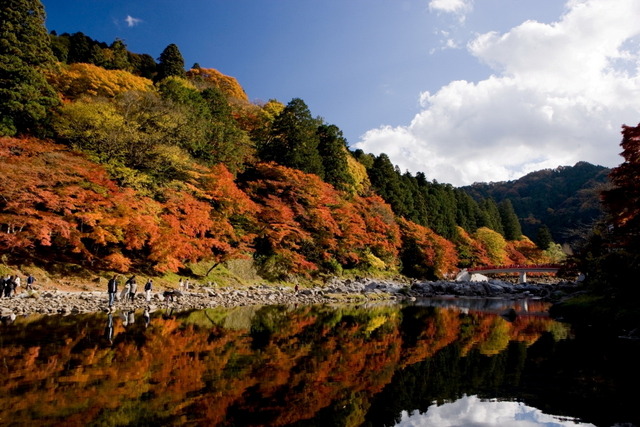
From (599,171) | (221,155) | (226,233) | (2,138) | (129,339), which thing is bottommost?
(129,339)

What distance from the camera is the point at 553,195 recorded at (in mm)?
112500

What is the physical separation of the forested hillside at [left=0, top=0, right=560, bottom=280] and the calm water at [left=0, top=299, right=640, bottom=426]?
329 inches

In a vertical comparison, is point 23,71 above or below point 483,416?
above

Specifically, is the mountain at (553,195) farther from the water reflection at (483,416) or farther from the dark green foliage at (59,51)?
the water reflection at (483,416)

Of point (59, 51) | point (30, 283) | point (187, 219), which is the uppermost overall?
point (59, 51)

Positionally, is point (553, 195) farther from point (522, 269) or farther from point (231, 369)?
point (231, 369)

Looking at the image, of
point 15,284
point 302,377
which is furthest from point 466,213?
point 302,377

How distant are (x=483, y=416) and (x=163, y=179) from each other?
22.8 meters

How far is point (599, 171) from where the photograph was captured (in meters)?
107

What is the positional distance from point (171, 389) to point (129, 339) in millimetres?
4542

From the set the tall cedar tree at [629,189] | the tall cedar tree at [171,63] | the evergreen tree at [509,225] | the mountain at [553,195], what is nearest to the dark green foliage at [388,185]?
the tall cedar tree at [171,63]

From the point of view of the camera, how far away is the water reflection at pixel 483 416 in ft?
17.6

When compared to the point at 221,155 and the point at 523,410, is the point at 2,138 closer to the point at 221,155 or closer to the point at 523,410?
the point at 221,155

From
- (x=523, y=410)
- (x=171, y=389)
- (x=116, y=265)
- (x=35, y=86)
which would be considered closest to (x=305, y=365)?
(x=171, y=389)
